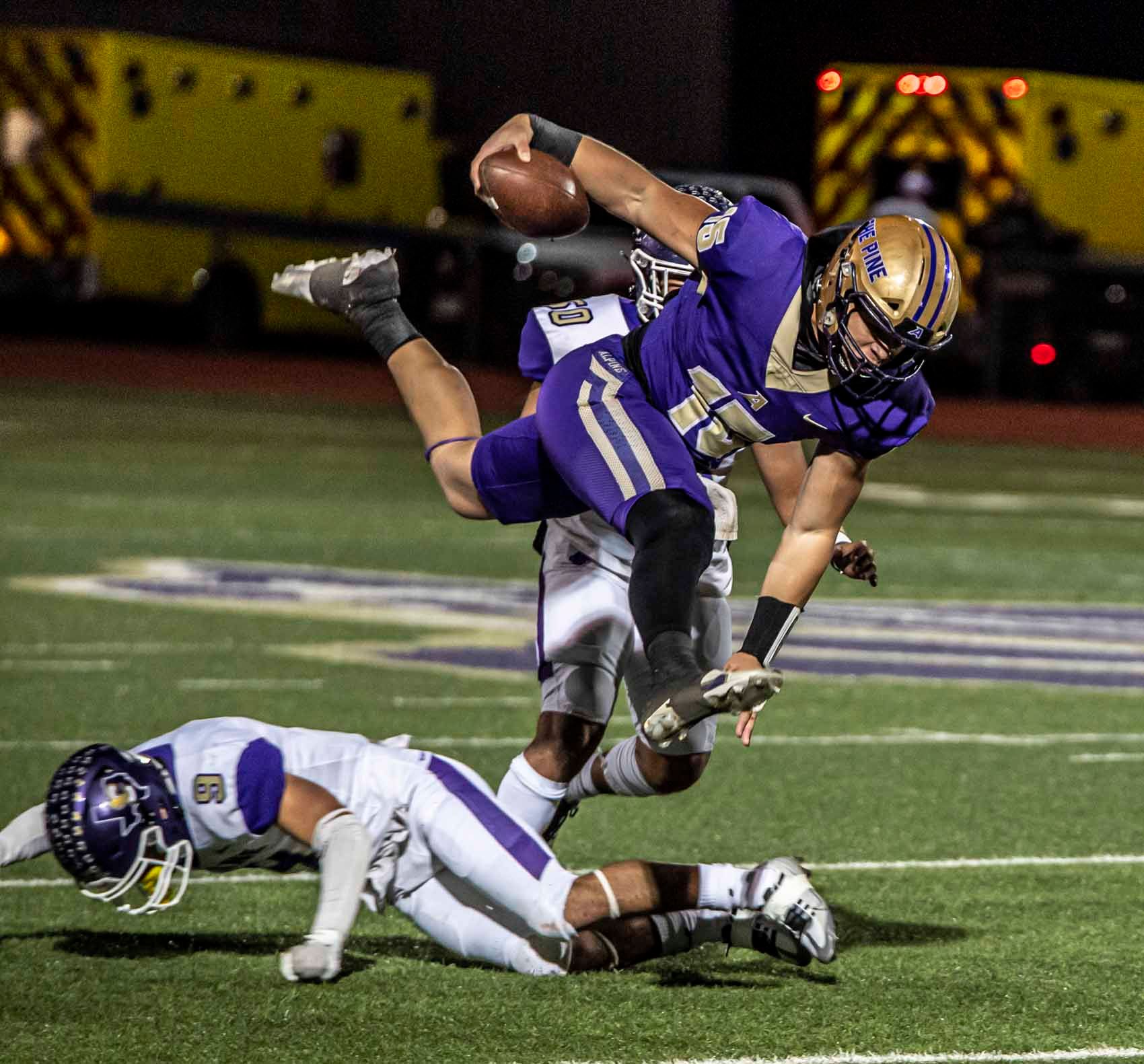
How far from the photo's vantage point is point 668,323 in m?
5.31

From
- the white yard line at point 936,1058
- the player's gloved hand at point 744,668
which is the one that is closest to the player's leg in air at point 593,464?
the player's gloved hand at point 744,668

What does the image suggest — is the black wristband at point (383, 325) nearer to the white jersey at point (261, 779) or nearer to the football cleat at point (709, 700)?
the white jersey at point (261, 779)

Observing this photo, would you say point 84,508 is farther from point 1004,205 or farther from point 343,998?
point 1004,205

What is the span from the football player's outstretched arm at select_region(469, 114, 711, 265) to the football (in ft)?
0.06

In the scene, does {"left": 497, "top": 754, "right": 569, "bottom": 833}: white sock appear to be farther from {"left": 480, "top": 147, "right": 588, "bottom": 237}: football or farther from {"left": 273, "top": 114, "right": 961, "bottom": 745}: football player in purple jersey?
{"left": 480, "top": 147, "right": 588, "bottom": 237}: football

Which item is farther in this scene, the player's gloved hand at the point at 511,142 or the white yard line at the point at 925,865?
the white yard line at the point at 925,865

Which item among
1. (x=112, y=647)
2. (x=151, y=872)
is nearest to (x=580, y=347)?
(x=151, y=872)

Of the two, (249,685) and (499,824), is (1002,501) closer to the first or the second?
(249,685)

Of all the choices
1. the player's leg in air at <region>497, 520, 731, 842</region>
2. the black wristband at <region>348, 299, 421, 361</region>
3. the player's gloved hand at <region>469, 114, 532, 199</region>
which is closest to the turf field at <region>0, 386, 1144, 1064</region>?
the player's leg in air at <region>497, 520, 731, 842</region>

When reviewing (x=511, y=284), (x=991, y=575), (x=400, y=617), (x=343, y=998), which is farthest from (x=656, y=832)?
(x=511, y=284)

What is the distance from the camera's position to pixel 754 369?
16.7ft

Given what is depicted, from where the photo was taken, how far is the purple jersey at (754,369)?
5074 millimetres

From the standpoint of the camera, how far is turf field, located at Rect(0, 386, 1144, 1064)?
4.56m

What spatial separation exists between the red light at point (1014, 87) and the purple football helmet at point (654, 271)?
17440 millimetres
